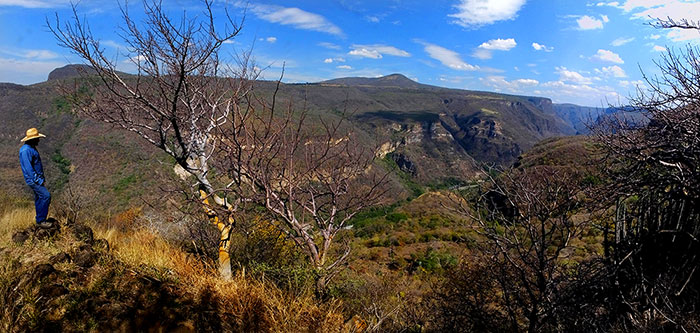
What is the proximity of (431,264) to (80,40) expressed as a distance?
18059mm

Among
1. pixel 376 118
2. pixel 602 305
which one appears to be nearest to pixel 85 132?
pixel 602 305

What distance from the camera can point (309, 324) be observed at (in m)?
3.62

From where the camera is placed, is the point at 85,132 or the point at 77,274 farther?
the point at 85,132

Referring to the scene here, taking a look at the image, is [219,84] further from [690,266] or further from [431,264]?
[431,264]

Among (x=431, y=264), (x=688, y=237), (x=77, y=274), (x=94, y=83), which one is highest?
(x=94, y=83)

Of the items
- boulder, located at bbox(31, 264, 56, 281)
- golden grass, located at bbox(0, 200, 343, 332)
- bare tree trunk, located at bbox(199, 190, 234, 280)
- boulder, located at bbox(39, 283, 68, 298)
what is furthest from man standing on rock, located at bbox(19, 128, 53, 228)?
bare tree trunk, located at bbox(199, 190, 234, 280)

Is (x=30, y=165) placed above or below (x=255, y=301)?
above

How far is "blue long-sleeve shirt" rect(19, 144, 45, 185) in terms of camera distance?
5.09 m

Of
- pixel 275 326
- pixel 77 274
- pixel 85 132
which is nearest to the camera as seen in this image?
pixel 275 326

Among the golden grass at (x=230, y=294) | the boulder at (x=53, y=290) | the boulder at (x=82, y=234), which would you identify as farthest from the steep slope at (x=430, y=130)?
the boulder at (x=53, y=290)

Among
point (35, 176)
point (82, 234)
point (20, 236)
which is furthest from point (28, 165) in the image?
point (82, 234)

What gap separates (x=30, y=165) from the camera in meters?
5.12

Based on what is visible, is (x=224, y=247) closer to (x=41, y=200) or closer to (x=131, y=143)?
(x=41, y=200)

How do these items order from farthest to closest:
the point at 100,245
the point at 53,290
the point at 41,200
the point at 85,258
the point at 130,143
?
the point at 130,143 < the point at 41,200 < the point at 100,245 < the point at 85,258 < the point at 53,290
